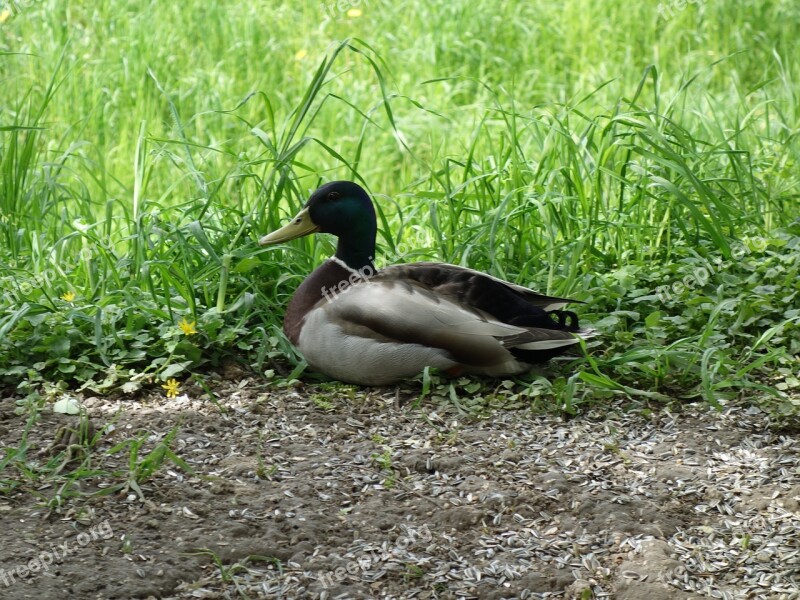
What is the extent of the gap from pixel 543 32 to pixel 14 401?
476 centimetres

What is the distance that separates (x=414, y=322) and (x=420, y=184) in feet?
5.68

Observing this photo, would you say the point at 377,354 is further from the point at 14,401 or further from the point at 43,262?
the point at 43,262

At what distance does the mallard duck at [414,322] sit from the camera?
12.4 ft

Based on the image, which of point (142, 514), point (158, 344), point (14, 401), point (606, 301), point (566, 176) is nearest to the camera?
point (142, 514)

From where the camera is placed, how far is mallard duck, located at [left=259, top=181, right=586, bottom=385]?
12.4 ft

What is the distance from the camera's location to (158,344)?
3975 millimetres

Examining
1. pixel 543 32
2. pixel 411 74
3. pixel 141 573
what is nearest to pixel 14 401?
pixel 141 573

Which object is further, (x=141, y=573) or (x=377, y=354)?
(x=377, y=354)

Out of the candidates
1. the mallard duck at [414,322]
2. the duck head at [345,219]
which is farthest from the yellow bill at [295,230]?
the mallard duck at [414,322]

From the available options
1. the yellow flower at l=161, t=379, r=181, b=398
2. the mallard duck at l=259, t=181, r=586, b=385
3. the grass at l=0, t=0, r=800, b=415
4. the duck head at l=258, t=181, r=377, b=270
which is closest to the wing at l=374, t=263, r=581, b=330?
the mallard duck at l=259, t=181, r=586, b=385

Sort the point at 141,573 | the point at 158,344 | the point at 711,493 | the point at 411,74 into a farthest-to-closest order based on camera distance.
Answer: the point at 411,74 < the point at 158,344 < the point at 711,493 < the point at 141,573

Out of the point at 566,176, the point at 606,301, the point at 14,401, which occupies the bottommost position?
the point at 14,401

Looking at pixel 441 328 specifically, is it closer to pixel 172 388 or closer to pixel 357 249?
pixel 357 249

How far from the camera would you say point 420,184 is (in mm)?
5387
